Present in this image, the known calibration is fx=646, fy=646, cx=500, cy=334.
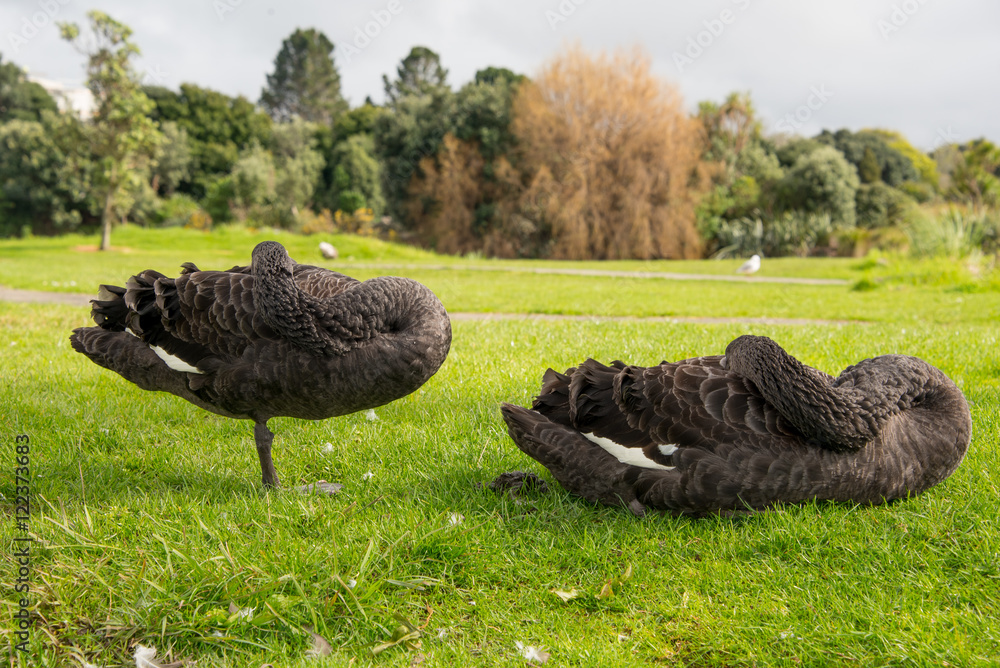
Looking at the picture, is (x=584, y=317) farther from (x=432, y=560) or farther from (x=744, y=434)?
(x=432, y=560)

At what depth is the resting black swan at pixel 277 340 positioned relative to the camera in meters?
3.21

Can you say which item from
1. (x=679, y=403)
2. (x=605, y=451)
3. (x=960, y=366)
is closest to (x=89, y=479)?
(x=605, y=451)

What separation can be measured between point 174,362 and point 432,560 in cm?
185

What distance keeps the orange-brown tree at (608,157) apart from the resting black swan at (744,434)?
24537 mm

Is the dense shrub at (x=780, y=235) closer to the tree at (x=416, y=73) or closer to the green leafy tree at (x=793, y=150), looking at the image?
the green leafy tree at (x=793, y=150)

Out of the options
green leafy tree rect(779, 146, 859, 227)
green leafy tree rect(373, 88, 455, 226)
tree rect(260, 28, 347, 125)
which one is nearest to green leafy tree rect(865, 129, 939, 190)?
green leafy tree rect(779, 146, 859, 227)

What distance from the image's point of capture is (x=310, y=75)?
7069 centimetres

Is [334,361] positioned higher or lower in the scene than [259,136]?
lower

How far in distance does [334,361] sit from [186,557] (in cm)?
108

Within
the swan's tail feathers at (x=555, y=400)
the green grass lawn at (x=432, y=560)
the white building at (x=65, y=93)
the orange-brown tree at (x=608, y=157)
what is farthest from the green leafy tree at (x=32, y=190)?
the swan's tail feathers at (x=555, y=400)

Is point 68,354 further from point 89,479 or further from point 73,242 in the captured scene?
point 73,242

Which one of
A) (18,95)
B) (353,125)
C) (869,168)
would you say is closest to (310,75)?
(18,95)

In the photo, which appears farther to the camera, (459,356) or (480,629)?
(459,356)

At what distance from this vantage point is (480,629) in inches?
95.0
